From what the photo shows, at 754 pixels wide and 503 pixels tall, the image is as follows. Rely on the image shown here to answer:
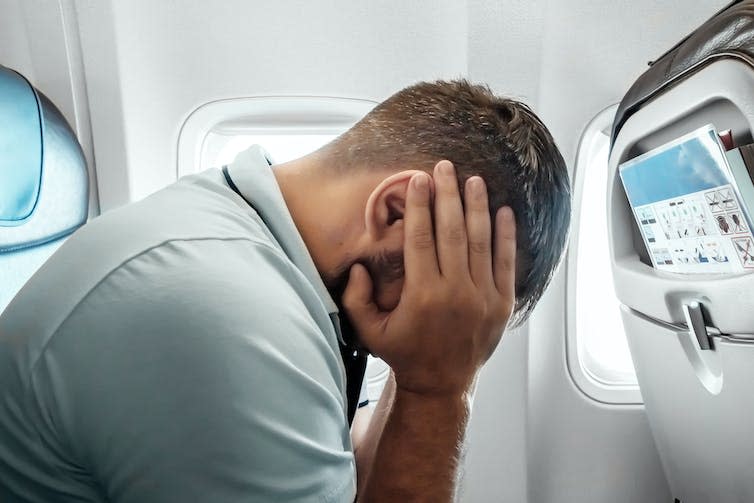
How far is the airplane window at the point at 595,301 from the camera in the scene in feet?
7.55

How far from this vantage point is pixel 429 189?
106 cm

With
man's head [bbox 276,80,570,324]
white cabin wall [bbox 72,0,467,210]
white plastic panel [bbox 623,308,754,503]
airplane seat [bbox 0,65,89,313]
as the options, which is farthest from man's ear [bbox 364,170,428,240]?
white cabin wall [bbox 72,0,467,210]

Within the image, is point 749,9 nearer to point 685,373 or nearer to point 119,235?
point 685,373

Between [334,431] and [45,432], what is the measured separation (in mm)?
331

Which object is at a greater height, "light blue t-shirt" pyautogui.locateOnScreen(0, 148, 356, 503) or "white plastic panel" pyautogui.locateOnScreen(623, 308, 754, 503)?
"light blue t-shirt" pyautogui.locateOnScreen(0, 148, 356, 503)

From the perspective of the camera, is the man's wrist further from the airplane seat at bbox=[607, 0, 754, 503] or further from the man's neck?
the airplane seat at bbox=[607, 0, 754, 503]

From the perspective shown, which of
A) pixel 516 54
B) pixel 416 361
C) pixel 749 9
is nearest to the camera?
pixel 749 9

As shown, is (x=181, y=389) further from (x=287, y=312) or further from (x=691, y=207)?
(x=691, y=207)

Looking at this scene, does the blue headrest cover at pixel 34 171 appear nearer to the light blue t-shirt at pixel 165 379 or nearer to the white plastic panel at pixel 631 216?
the light blue t-shirt at pixel 165 379

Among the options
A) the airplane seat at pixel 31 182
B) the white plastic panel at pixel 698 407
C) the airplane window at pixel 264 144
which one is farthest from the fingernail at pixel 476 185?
the airplane window at pixel 264 144

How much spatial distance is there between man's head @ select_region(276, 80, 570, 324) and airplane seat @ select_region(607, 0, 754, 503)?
289mm

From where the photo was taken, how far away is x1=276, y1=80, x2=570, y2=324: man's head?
3.51 feet

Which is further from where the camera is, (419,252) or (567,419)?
(567,419)

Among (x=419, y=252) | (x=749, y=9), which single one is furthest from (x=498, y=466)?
(x=749, y=9)
